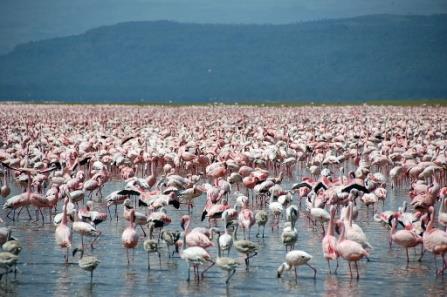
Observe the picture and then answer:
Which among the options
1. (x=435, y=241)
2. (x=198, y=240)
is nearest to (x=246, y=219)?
(x=198, y=240)

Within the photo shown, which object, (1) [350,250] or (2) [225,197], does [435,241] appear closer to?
(1) [350,250]

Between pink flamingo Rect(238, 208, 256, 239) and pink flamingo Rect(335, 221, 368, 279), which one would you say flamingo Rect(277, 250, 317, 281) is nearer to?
pink flamingo Rect(335, 221, 368, 279)

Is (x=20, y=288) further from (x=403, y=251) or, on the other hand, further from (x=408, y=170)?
(x=408, y=170)

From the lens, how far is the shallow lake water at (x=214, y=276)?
10.5 meters

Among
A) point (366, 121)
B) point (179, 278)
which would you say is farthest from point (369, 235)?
point (366, 121)

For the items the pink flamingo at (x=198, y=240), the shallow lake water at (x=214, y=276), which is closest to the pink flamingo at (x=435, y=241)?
the shallow lake water at (x=214, y=276)

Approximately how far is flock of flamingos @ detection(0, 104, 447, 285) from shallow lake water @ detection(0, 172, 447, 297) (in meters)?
0.14

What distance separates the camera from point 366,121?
38.4 metres

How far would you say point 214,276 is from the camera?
443 inches

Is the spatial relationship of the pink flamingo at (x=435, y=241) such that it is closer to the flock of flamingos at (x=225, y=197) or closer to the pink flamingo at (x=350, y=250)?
the flock of flamingos at (x=225, y=197)

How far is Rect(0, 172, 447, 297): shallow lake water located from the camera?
10.5 m

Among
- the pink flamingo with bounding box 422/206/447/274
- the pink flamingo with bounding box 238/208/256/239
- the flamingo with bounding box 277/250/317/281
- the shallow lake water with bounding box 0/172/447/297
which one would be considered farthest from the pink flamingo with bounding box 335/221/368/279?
the pink flamingo with bounding box 238/208/256/239

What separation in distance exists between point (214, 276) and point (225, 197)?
20.6 feet

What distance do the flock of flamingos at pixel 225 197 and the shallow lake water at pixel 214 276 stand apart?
14 centimetres
